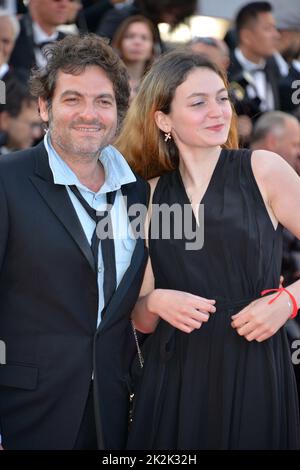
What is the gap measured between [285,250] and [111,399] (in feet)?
7.32

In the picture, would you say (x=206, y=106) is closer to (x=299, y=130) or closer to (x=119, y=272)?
(x=119, y=272)

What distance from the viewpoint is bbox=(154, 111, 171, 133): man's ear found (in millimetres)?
3521

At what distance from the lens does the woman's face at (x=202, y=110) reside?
10.9 ft

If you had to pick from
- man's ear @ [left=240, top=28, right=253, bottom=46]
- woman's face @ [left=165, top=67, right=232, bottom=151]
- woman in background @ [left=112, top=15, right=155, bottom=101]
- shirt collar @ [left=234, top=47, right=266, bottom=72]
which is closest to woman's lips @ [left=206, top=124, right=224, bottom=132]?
woman's face @ [left=165, top=67, right=232, bottom=151]

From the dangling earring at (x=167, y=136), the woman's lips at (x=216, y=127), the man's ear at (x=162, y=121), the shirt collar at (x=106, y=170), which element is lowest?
the shirt collar at (x=106, y=170)

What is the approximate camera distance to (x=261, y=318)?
307cm

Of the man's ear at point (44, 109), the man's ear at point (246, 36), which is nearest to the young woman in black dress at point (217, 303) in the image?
the man's ear at point (44, 109)

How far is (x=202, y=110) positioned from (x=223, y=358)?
3.18 feet

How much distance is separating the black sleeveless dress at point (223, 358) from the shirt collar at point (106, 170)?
31cm

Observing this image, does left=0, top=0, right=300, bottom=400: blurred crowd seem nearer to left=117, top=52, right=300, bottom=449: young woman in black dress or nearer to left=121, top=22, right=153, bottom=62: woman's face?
left=121, top=22, right=153, bottom=62: woman's face

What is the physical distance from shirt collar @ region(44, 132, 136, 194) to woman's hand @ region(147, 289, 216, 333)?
46cm

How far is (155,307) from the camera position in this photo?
10.6 feet

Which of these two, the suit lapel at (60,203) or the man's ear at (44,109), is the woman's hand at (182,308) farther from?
the man's ear at (44,109)
